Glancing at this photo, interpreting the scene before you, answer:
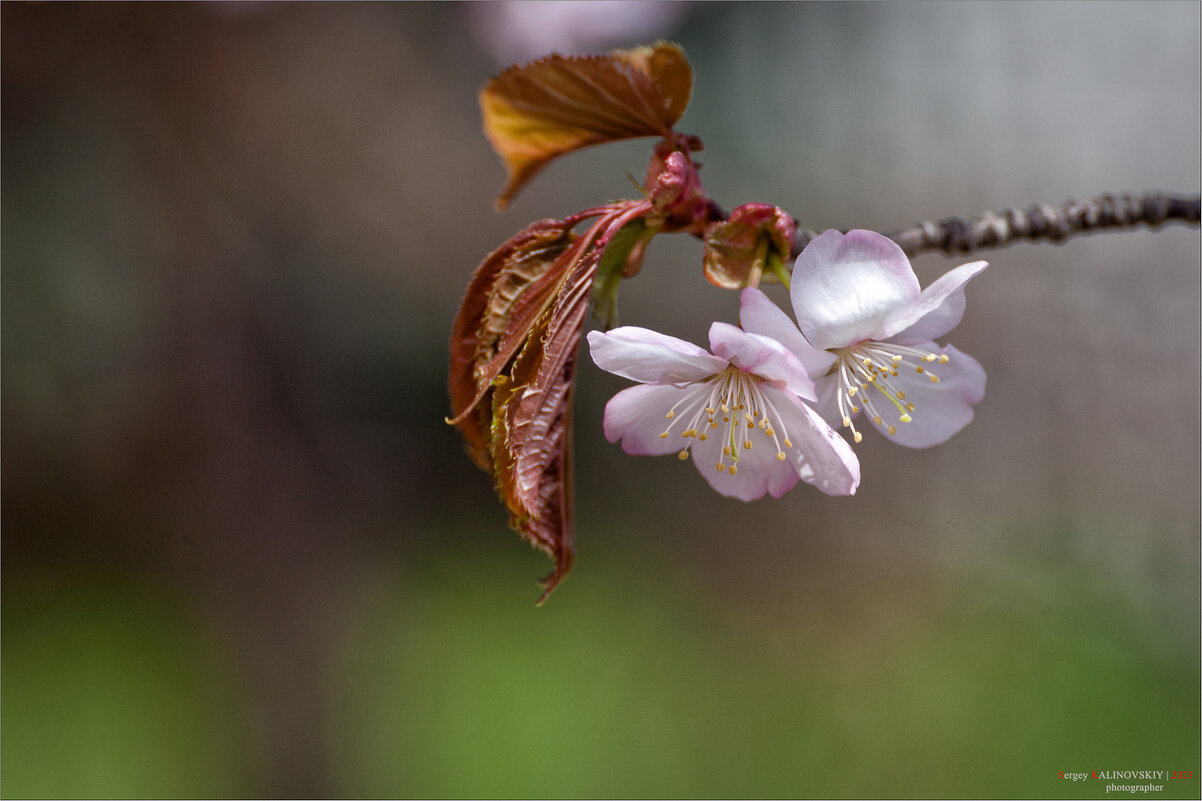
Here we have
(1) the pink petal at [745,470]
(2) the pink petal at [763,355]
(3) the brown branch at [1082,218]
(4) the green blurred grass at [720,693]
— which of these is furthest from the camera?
(4) the green blurred grass at [720,693]

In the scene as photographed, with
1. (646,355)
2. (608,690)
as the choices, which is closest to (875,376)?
(646,355)

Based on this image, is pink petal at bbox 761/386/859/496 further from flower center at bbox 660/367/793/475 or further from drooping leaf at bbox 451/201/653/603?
drooping leaf at bbox 451/201/653/603

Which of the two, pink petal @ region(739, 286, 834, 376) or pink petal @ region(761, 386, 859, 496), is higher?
pink petal @ region(739, 286, 834, 376)

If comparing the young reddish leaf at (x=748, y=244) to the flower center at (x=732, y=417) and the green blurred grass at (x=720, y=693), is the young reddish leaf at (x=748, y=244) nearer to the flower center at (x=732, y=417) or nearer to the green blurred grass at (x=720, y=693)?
the flower center at (x=732, y=417)

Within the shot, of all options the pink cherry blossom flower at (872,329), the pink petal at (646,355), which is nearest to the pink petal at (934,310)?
the pink cherry blossom flower at (872,329)

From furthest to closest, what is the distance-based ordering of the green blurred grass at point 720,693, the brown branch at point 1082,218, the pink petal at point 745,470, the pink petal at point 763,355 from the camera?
the green blurred grass at point 720,693, the brown branch at point 1082,218, the pink petal at point 745,470, the pink petal at point 763,355

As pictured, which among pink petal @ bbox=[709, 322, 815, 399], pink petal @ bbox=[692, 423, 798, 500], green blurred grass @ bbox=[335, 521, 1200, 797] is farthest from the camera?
green blurred grass @ bbox=[335, 521, 1200, 797]

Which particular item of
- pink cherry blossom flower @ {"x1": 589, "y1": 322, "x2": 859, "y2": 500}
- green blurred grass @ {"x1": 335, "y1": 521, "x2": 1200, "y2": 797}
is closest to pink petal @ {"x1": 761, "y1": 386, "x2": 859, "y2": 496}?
pink cherry blossom flower @ {"x1": 589, "y1": 322, "x2": 859, "y2": 500}

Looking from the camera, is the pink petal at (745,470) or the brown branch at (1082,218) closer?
the pink petal at (745,470)
